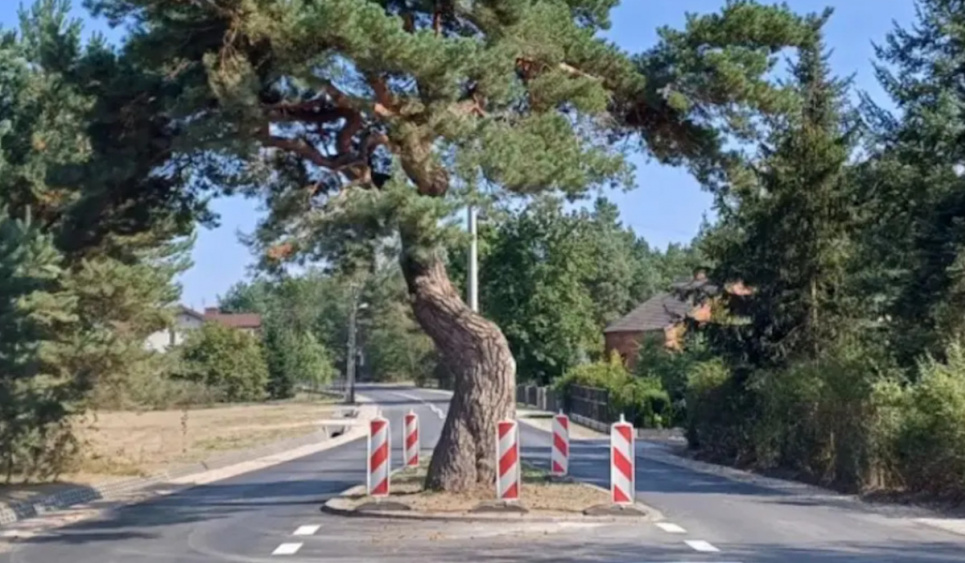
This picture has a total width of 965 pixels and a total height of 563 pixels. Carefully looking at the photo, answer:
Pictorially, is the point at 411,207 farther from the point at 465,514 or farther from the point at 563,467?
the point at 563,467

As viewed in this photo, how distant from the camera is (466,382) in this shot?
67.9 feet

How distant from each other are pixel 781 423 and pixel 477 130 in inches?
551

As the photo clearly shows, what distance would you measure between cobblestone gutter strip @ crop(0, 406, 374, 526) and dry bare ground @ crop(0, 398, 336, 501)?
0.47 metres

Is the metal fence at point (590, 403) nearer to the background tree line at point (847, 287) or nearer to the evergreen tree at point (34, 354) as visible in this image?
the background tree line at point (847, 287)

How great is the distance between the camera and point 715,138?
71.3 ft

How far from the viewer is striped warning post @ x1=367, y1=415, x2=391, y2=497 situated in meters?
20.7

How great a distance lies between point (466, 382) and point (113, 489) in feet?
30.7

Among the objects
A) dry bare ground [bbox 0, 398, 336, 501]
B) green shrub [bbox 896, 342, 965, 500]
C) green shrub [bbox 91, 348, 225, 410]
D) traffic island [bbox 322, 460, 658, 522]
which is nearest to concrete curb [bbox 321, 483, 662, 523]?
traffic island [bbox 322, 460, 658, 522]

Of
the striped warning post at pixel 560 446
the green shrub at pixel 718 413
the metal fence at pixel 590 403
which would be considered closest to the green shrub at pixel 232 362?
the metal fence at pixel 590 403

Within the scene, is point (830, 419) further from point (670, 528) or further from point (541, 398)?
point (541, 398)

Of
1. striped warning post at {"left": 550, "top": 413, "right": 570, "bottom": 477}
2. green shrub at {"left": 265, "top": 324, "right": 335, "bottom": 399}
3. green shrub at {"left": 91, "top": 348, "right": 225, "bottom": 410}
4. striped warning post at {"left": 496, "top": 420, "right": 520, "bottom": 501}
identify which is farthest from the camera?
green shrub at {"left": 265, "top": 324, "right": 335, "bottom": 399}

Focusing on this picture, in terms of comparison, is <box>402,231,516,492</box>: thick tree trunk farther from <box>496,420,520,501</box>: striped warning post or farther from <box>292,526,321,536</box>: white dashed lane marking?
<box>292,526,321,536</box>: white dashed lane marking

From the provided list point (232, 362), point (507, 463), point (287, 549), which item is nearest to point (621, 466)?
point (507, 463)

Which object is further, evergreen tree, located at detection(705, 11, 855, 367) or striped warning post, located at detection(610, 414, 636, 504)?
evergreen tree, located at detection(705, 11, 855, 367)
